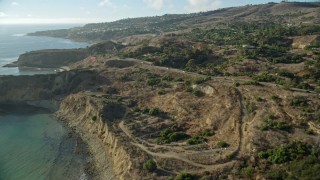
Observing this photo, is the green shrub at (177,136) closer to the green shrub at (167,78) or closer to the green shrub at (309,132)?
the green shrub at (309,132)

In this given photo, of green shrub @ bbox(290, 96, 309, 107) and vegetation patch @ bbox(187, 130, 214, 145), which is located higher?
green shrub @ bbox(290, 96, 309, 107)

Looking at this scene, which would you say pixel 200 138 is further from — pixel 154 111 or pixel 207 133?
pixel 154 111

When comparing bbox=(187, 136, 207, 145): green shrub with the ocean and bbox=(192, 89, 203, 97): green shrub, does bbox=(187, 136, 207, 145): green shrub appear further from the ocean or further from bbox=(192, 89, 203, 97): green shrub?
bbox=(192, 89, 203, 97): green shrub

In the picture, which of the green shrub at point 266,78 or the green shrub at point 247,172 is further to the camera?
the green shrub at point 266,78

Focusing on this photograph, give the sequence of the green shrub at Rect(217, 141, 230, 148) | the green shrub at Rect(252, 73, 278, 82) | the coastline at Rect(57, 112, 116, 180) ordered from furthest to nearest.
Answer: the green shrub at Rect(252, 73, 278, 82), the coastline at Rect(57, 112, 116, 180), the green shrub at Rect(217, 141, 230, 148)

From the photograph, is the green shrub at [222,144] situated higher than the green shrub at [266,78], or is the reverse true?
the green shrub at [266,78]

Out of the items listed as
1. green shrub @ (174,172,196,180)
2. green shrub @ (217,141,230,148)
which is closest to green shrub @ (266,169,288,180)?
green shrub @ (174,172,196,180)

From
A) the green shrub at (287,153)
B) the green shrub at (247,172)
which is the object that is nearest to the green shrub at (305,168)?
the green shrub at (287,153)
